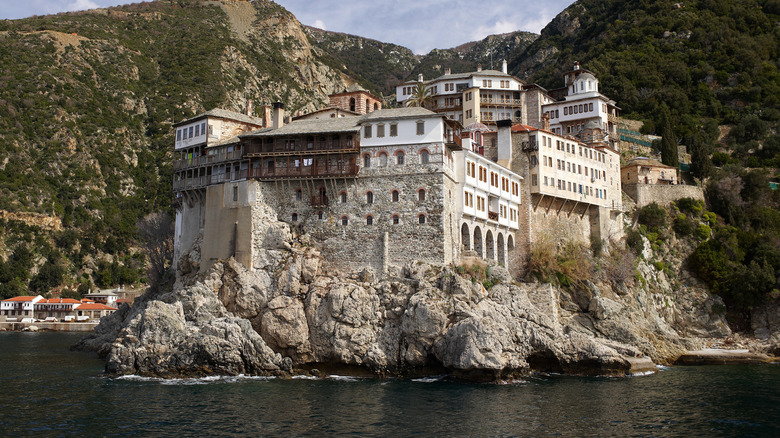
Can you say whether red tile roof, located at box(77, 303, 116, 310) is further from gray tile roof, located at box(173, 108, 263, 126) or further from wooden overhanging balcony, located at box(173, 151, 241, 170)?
gray tile roof, located at box(173, 108, 263, 126)

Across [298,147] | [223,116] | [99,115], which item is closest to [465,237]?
[298,147]

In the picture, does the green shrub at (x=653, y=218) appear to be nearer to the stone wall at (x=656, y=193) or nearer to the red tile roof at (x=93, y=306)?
the stone wall at (x=656, y=193)

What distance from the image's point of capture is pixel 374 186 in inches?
1897

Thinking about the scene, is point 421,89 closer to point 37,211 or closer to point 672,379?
point 672,379

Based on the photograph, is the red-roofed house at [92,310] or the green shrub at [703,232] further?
the red-roofed house at [92,310]

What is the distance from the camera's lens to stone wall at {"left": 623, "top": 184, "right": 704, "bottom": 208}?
→ 67500mm

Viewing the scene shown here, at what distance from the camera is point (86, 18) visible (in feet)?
424

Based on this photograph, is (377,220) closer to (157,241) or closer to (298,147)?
(298,147)

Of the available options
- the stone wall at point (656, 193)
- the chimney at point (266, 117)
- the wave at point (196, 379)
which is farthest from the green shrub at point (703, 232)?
the wave at point (196, 379)

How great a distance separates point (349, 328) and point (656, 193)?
3952 centimetres

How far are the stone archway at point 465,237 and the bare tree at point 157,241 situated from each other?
28.5 m

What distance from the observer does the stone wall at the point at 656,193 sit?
67500 millimetres

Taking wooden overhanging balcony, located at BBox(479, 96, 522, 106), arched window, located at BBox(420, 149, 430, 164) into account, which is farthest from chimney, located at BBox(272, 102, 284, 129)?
wooden overhanging balcony, located at BBox(479, 96, 522, 106)

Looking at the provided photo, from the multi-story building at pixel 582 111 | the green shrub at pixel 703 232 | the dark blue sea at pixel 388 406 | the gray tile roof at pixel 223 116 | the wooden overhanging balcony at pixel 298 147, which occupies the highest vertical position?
the multi-story building at pixel 582 111
